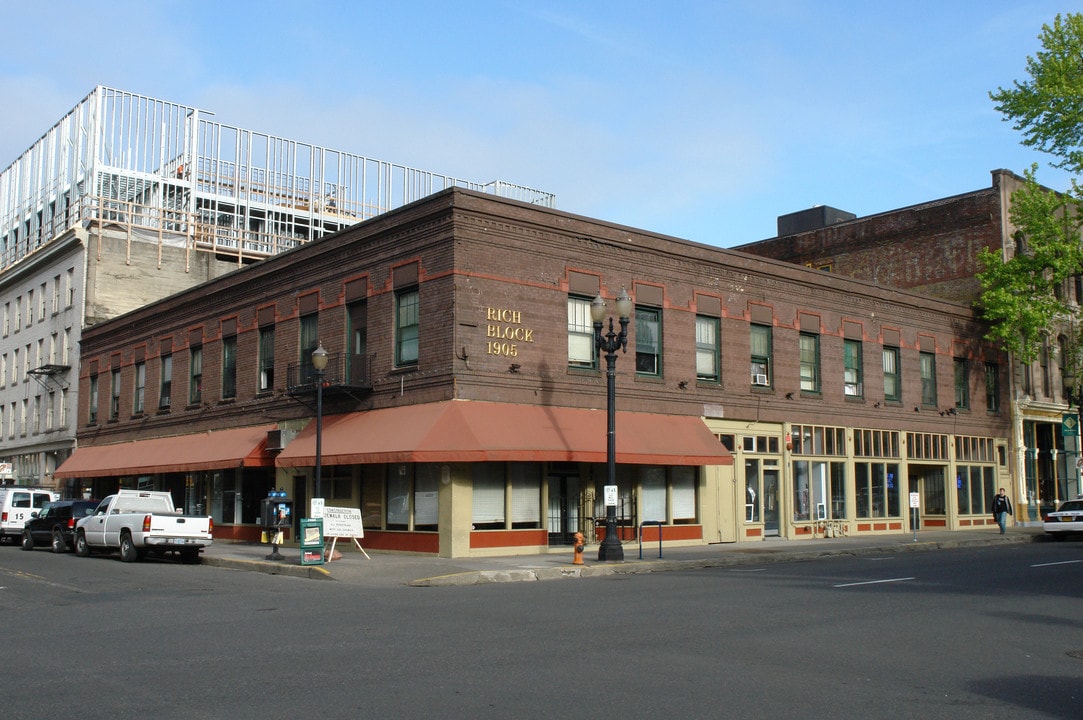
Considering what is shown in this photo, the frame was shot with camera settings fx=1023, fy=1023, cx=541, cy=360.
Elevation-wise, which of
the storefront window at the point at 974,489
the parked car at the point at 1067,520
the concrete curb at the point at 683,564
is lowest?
the concrete curb at the point at 683,564

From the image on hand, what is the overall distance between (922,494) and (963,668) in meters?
30.7

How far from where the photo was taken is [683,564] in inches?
905

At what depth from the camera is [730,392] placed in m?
30.9

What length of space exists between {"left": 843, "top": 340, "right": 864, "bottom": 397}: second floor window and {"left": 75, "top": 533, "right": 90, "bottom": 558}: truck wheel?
952 inches

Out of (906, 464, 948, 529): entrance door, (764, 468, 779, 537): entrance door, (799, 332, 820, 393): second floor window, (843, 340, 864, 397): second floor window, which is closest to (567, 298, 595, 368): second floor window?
(764, 468, 779, 537): entrance door

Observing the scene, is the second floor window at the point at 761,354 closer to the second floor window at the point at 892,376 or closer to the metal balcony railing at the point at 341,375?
the second floor window at the point at 892,376

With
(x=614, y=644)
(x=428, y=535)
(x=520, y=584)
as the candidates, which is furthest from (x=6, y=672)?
(x=428, y=535)

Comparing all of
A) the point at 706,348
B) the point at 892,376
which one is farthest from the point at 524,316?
the point at 892,376

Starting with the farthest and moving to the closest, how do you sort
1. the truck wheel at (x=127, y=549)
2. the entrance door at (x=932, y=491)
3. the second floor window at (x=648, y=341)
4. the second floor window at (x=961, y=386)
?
the second floor window at (x=961, y=386), the entrance door at (x=932, y=491), the second floor window at (x=648, y=341), the truck wheel at (x=127, y=549)

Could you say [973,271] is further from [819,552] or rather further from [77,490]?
[77,490]

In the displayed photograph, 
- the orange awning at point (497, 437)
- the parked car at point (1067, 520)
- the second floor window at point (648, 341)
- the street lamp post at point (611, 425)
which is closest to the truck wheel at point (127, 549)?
the orange awning at point (497, 437)

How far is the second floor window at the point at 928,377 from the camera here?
38.3 m

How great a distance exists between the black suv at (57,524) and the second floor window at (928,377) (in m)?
28.6

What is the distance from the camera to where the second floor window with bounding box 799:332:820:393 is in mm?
33531
